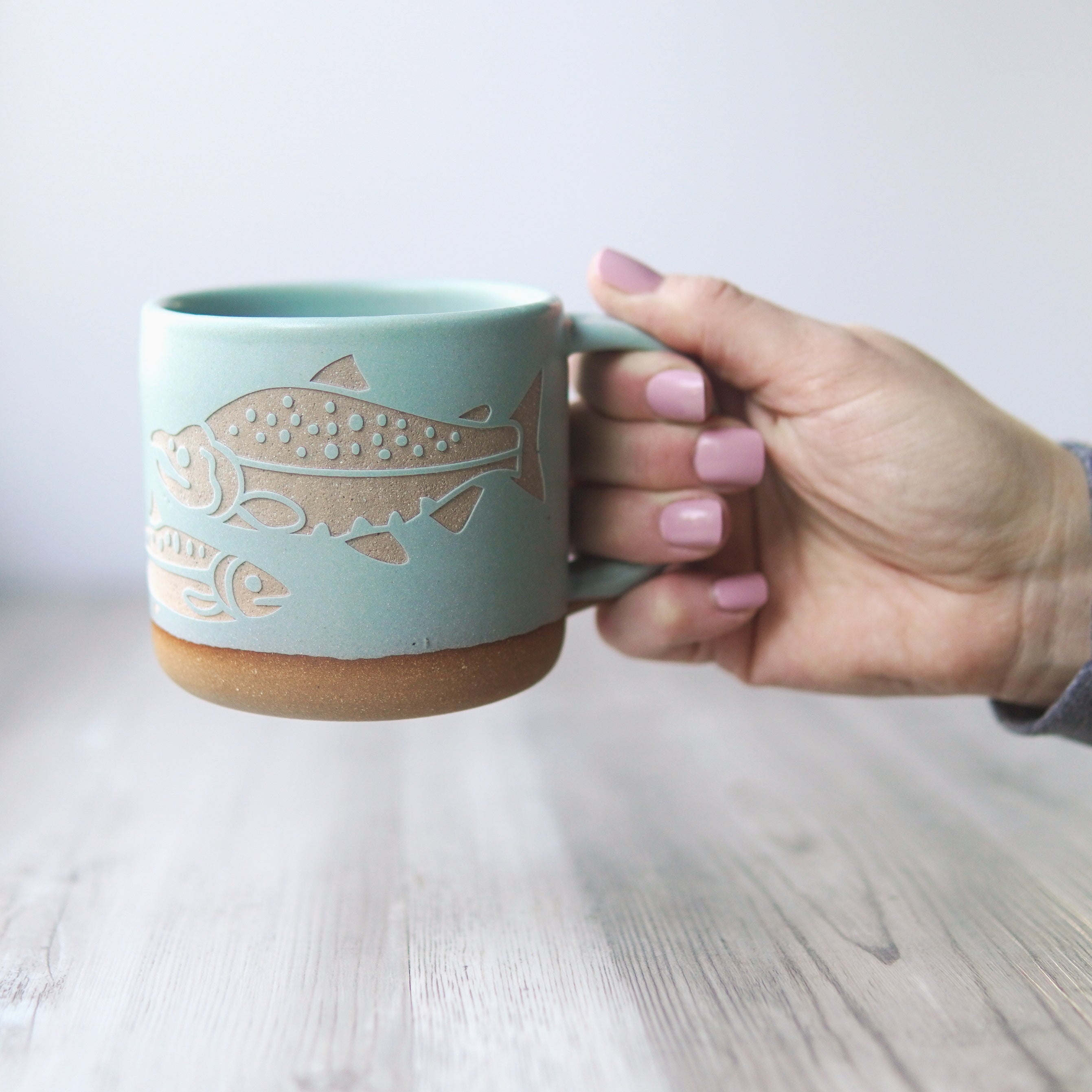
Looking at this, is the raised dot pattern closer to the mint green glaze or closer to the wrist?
the mint green glaze

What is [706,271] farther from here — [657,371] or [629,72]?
[657,371]

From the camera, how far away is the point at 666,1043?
593 mm

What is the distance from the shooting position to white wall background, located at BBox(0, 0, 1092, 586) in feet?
4.15

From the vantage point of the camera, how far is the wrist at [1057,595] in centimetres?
79

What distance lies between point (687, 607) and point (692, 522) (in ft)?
0.22

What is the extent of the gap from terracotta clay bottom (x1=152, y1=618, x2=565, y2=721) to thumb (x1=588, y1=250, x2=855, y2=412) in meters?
0.23

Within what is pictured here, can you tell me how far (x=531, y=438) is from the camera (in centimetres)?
61

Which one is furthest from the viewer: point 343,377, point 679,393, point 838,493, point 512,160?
point 512,160

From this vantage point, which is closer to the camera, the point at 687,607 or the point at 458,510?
the point at 458,510

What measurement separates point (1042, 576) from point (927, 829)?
0.19 meters

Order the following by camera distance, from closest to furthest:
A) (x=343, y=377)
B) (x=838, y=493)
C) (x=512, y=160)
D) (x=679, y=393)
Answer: (x=343, y=377), (x=679, y=393), (x=838, y=493), (x=512, y=160)

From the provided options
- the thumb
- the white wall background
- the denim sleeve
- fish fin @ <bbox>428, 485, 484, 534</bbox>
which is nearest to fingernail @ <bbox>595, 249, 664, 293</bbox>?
the thumb

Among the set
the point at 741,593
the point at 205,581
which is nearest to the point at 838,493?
the point at 741,593

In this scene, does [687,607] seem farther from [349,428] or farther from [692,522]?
[349,428]
